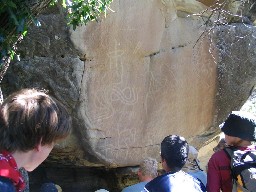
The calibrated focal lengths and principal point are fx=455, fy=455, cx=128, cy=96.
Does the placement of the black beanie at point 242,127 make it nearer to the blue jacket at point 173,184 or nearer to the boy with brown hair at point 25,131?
the blue jacket at point 173,184

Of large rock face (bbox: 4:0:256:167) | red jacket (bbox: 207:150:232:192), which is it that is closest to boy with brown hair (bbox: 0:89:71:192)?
red jacket (bbox: 207:150:232:192)

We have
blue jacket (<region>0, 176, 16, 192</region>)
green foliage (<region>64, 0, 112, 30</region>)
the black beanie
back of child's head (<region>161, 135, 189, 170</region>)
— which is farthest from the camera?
green foliage (<region>64, 0, 112, 30</region>)

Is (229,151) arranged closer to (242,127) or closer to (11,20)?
(242,127)

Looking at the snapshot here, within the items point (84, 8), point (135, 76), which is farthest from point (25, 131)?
point (135, 76)

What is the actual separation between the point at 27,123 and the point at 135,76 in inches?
145

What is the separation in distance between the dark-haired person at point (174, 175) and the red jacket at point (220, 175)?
400 mm

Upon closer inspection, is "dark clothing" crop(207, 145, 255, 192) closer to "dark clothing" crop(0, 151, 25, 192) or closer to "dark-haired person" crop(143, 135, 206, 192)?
"dark-haired person" crop(143, 135, 206, 192)

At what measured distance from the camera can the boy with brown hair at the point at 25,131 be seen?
1.36 meters

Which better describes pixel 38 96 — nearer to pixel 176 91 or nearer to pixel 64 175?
pixel 176 91

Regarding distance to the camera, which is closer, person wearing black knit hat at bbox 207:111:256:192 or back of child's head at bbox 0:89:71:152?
back of child's head at bbox 0:89:71:152

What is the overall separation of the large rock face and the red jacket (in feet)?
7.87

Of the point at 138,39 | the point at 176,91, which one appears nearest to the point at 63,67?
the point at 138,39

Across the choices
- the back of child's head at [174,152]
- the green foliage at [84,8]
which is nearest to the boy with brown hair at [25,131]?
the back of child's head at [174,152]

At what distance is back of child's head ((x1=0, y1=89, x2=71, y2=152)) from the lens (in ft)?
4.47
